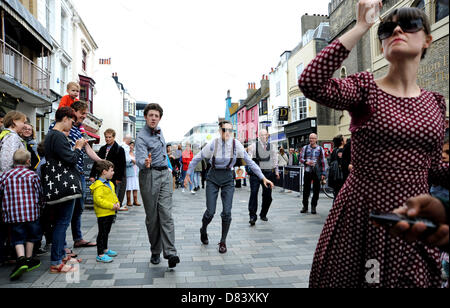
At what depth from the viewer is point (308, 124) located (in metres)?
25.1

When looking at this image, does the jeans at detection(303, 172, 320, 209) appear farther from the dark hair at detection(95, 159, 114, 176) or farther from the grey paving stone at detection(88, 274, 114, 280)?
the grey paving stone at detection(88, 274, 114, 280)

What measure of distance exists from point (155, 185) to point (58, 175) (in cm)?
110

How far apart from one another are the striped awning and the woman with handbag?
9258 mm

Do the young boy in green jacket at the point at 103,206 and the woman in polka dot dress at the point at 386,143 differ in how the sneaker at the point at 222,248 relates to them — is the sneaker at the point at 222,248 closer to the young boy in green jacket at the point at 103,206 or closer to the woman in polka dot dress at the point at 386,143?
the young boy in green jacket at the point at 103,206

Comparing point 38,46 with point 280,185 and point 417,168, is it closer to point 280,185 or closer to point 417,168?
point 280,185

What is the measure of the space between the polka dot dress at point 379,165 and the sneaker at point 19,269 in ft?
11.4

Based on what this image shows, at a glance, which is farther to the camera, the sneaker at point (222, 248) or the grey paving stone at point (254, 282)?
the sneaker at point (222, 248)

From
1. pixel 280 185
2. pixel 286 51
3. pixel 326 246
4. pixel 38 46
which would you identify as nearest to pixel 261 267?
pixel 326 246

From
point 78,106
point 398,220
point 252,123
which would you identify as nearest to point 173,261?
point 78,106

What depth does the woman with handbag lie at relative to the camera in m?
3.73

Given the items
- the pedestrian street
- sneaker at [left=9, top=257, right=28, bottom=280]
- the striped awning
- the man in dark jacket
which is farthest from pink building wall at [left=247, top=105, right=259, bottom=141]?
sneaker at [left=9, top=257, right=28, bottom=280]

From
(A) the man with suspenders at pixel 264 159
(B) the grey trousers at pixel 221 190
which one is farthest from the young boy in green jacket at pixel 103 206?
(A) the man with suspenders at pixel 264 159

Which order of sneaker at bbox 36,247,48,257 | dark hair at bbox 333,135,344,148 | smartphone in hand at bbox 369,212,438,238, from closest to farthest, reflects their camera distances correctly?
smartphone in hand at bbox 369,212,438,238 < sneaker at bbox 36,247,48,257 < dark hair at bbox 333,135,344,148

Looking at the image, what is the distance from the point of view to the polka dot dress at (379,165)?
122 centimetres
